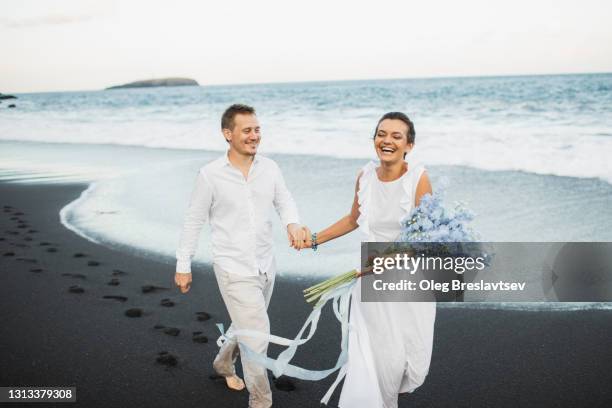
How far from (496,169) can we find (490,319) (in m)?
7.64

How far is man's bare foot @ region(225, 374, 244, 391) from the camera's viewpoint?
3.97m

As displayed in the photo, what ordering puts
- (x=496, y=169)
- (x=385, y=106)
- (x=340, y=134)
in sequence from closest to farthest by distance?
(x=496, y=169), (x=340, y=134), (x=385, y=106)

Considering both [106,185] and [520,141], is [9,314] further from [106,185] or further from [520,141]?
[520,141]

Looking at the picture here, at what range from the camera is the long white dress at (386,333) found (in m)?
3.32

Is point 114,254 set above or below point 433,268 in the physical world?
below

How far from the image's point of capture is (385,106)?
117 ft

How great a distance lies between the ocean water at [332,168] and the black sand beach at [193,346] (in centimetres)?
108

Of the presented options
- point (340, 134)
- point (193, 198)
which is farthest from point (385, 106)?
point (193, 198)

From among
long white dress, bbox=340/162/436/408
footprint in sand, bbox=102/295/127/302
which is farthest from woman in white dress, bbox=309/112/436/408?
footprint in sand, bbox=102/295/127/302

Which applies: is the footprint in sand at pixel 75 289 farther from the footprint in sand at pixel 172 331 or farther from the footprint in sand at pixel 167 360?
the footprint in sand at pixel 167 360

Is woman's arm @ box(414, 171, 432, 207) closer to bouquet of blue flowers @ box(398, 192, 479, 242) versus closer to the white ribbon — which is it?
bouquet of blue flowers @ box(398, 192, 479, 242)

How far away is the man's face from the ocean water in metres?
1.29
